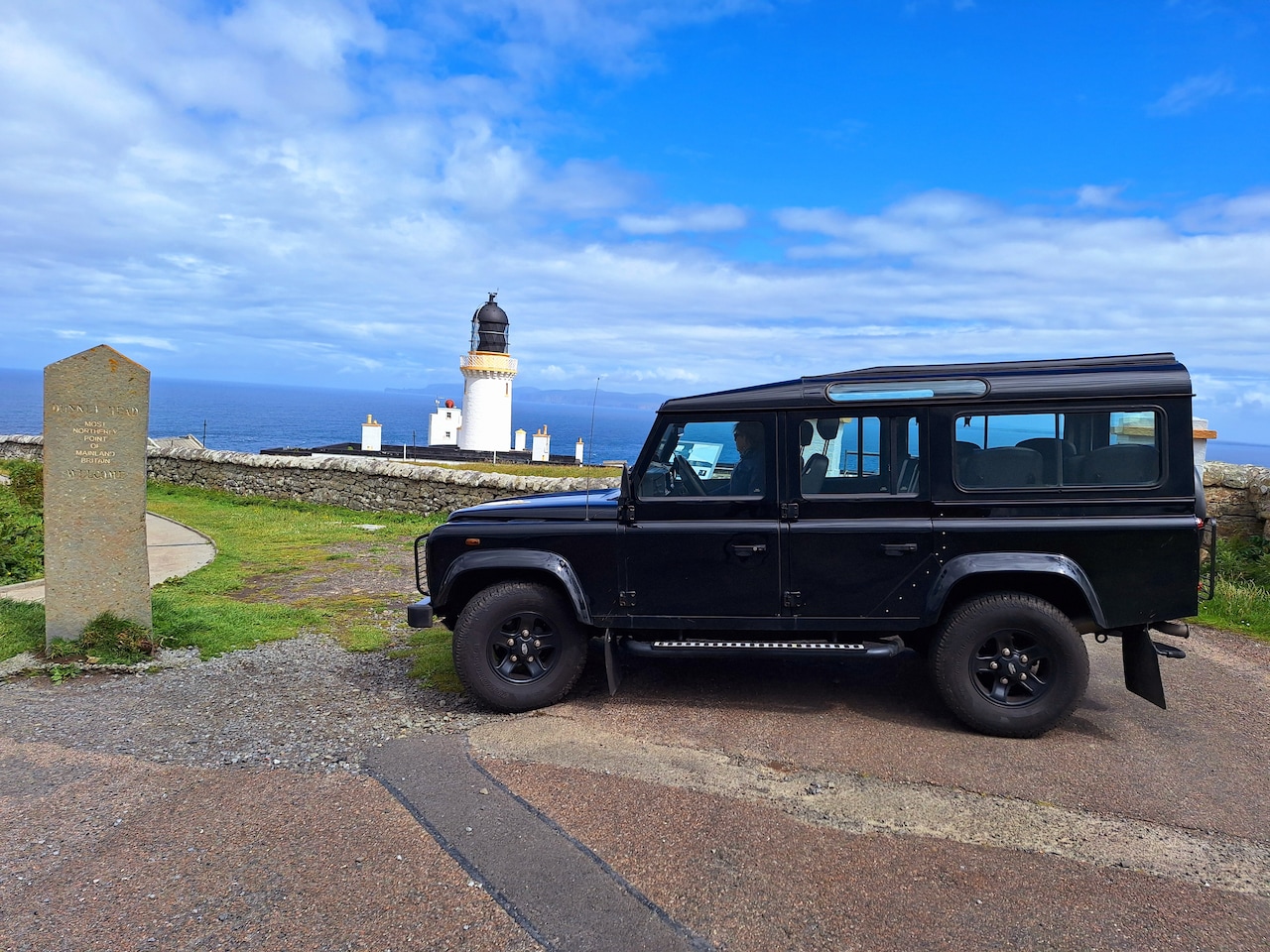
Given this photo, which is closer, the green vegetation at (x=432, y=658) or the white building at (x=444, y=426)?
the green vegetation at (x=432, y=658)

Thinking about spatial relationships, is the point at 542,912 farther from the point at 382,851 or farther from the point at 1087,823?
the point at 1087,823

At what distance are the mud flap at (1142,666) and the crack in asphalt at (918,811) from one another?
1246mm

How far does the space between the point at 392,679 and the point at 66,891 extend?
9.44ft

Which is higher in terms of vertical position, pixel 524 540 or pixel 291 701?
pixel 524 540

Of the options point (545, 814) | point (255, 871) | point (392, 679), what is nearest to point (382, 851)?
point (255, 871)

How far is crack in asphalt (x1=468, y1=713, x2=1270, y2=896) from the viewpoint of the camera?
12.3 feet

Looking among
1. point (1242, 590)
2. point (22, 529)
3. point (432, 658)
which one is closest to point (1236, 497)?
point (1242, 590)

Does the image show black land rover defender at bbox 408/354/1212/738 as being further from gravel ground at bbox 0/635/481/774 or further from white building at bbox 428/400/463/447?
white building at bbox 428/400/463/447

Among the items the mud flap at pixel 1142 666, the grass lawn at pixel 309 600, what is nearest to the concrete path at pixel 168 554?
the grass lawn at pixel 309 600

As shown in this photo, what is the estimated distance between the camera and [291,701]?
224 inches

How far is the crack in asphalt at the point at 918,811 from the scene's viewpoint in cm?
376

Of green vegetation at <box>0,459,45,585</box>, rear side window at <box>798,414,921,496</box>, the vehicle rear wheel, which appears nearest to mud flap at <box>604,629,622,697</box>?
rear side window at <box>798,414,921,496</box>

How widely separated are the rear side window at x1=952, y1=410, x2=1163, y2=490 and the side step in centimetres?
113

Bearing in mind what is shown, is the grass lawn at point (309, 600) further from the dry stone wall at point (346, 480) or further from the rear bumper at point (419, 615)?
the dry stone wall at point (346, 480)
